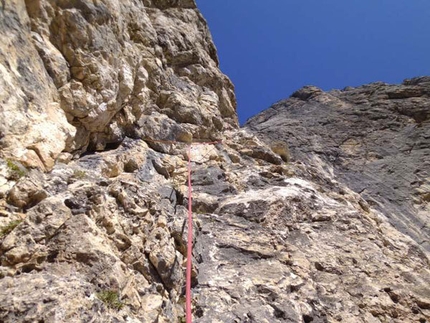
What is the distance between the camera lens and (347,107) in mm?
30234

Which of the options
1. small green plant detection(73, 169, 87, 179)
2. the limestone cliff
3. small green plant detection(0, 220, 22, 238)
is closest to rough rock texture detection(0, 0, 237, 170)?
the limestone cliff

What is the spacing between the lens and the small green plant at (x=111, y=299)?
4145mm

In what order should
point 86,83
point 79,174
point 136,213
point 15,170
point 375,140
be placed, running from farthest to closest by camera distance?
point 375,140, point 86,83, point 79,174, point 136,213, point 15,170

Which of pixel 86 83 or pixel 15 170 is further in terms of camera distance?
pixel 86 83

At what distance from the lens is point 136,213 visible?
6188 millimetres

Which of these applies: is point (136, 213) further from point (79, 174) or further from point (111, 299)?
point (111, 299)

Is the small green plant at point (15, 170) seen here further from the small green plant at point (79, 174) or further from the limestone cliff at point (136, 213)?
the small green plant at point (79, 174)

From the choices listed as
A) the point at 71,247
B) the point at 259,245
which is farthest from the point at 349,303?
the point at 71,247

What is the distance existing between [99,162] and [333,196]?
8.89 metres

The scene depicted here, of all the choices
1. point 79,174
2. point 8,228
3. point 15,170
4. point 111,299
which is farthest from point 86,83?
point 111,299

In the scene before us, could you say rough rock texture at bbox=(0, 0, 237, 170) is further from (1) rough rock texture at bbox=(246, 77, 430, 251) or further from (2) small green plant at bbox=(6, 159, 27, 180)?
(1) rough rock texture at bbox=(246, 77, 430, 251)

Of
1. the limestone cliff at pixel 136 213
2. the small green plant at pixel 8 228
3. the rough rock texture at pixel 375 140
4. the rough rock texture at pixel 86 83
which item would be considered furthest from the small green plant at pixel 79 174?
the rough rock texture at pixel 375 140

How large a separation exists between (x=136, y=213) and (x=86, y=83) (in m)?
3.84

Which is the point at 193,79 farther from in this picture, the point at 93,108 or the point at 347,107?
Result: the point at 347,107
